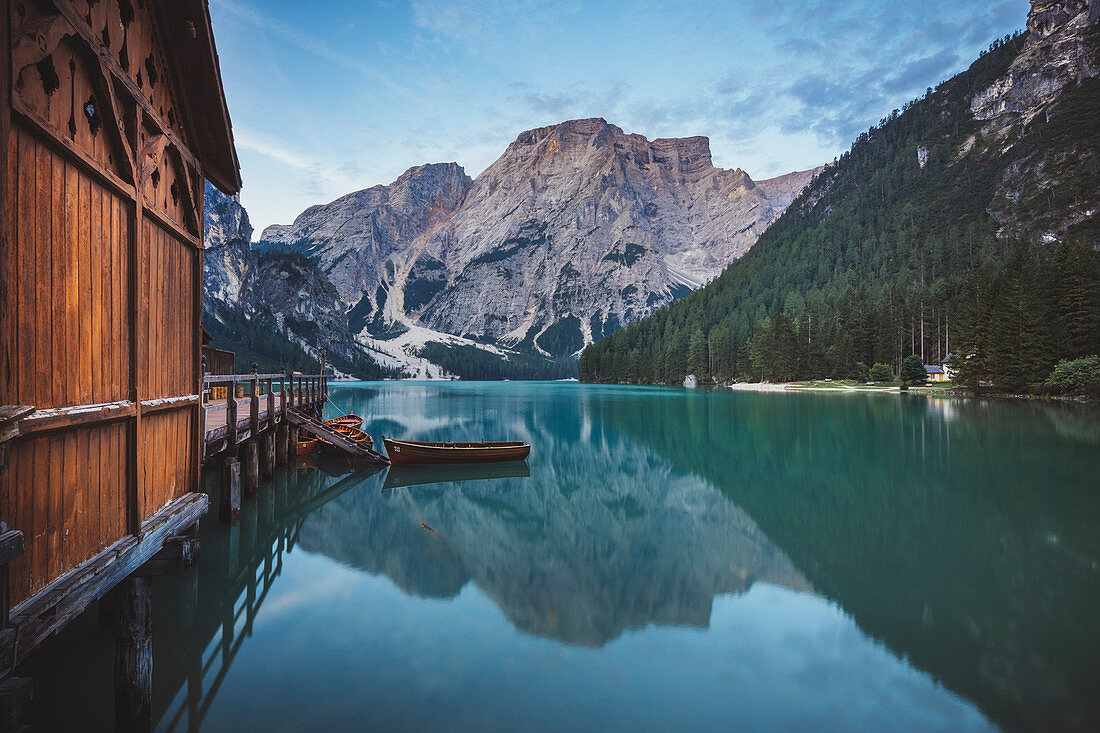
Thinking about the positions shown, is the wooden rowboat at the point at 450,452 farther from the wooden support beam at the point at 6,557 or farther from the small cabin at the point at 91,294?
the wooden support beam at the point at 6,557

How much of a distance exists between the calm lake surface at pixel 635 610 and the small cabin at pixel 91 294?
328 centimetres

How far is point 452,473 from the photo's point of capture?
26.7 m

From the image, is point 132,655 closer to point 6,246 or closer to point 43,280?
point 43,280

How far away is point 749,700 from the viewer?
811 cm

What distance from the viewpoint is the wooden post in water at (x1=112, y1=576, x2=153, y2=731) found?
6508 millimetres

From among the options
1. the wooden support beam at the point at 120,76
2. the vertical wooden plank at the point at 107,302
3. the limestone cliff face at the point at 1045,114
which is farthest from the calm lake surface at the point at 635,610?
the limestone cliff face at the point at 1045,114

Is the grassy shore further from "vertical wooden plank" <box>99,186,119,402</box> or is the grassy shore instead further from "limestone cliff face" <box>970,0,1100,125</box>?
"limestone cliff face" <box>970,0,1100,125</box>

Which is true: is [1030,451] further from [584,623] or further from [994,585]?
[584,623]

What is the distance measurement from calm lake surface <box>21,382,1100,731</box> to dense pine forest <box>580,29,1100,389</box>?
44.6 m

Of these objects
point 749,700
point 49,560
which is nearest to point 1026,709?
point 749,700

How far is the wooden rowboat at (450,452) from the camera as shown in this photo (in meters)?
27.0

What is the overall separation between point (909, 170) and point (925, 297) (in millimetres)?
115448

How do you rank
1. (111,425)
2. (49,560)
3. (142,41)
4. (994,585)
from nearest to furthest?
(49,560) < (111,425) < (142,41) < (994,585)

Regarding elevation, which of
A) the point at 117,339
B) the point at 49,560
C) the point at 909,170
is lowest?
the point at 49,560
